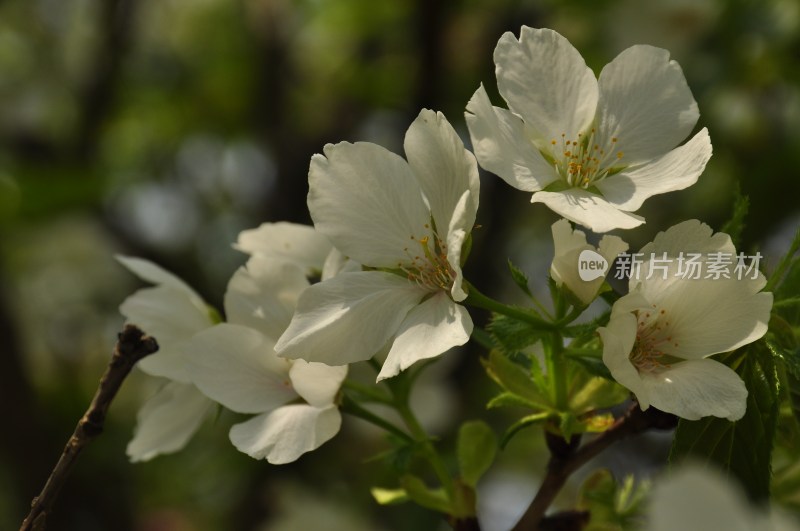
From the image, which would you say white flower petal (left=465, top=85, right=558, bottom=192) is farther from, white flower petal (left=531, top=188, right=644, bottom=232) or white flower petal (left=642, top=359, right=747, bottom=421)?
white flower petal (left=642, top=359, right=747, bottom=421)

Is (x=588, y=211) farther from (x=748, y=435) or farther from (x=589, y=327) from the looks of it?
(x=748, y=435)

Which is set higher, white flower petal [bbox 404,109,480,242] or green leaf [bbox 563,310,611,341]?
white flower petal [bbox 404,109,480,242]

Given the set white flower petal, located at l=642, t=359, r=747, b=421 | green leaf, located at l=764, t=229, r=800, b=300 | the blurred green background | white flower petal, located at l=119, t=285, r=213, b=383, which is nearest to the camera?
white flower petal, located at l=642, t=359, r=747, b=421

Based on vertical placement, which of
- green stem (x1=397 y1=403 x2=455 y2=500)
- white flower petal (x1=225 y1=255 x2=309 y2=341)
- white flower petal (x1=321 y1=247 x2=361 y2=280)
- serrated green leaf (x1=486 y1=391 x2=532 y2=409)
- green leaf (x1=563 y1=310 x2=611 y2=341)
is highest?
white flower petal (x1=321 y1=247 x2=361 y2=280)

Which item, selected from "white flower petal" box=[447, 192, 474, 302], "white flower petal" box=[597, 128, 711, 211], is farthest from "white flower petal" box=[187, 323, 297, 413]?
"white flower petal" box=[597, 128, 711, 211]

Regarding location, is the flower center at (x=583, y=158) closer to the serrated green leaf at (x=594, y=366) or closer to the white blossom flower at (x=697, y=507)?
the serrated green leaf at (x=594, y=366)

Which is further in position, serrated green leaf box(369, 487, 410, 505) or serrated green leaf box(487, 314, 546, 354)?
serrated green leaf box(369, 487, 410, 505)

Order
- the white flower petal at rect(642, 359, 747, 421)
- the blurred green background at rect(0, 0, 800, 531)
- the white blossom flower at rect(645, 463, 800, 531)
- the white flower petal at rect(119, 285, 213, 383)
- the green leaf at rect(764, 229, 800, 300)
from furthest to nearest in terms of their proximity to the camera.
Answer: the blurred green background at rect(0, 0, 800, 531) → the white flower petal at rect(119, 285, 213, 383) → the green leaf at rect(764, 229, 800, 300) → the white flower petal at rect(642, 359, 747, 421) → the white blossom flower at rect(645, 463, 800, 531)
